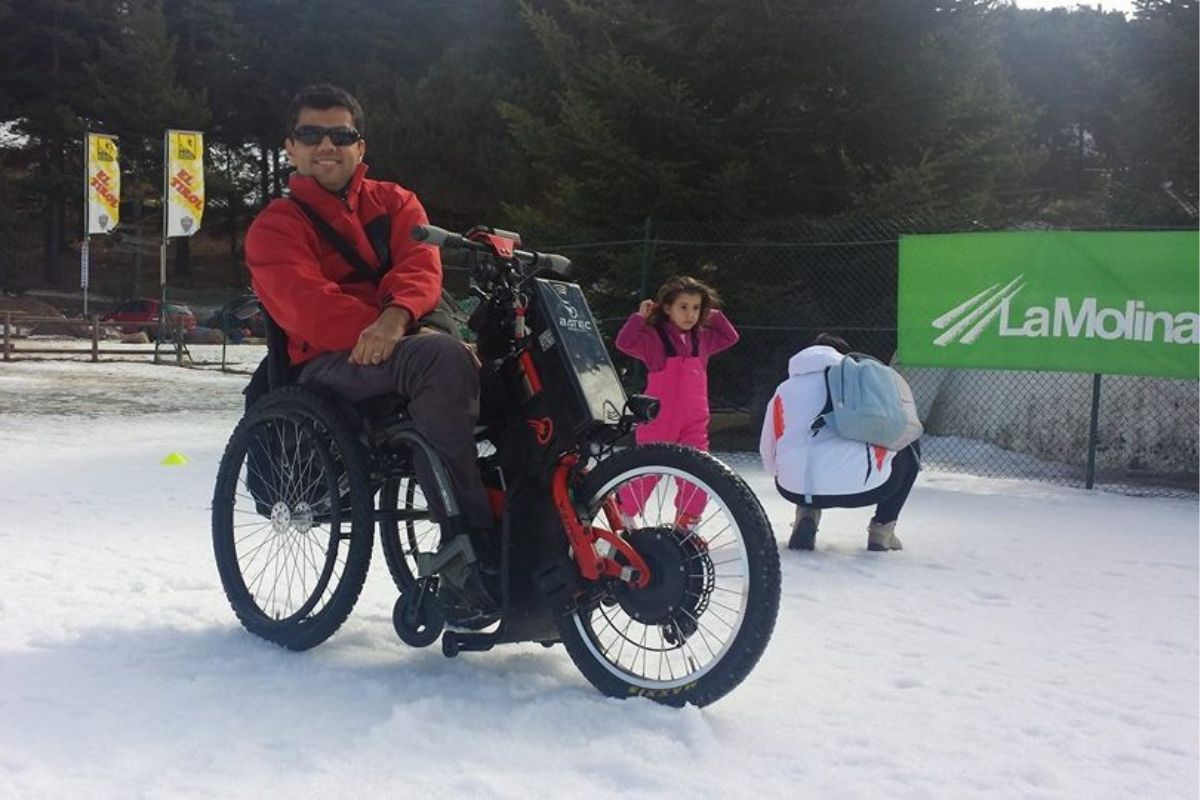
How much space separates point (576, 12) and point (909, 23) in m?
3.51

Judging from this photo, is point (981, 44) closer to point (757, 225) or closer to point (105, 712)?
point (757, 225)

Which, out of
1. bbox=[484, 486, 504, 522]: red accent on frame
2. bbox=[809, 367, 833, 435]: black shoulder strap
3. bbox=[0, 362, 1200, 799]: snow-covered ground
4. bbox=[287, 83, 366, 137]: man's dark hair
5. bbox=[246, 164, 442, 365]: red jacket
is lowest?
bbox=[0, 362, 1200, 799]: snow-covered ground

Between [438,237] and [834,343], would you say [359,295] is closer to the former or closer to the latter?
[438,237]

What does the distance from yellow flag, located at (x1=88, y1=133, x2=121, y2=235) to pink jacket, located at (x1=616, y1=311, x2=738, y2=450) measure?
22019 millimetres

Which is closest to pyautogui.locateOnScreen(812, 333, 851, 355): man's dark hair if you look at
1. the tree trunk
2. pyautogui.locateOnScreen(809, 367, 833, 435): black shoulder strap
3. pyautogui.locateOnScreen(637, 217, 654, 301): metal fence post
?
pyautogui.locateOnScreen(809, 367, 833, 435): black shoulder strap

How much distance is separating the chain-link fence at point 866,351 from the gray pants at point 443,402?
664 centimetres

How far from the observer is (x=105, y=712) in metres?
2.82

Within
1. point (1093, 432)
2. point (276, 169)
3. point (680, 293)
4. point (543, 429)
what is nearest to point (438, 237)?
point (543, 429)

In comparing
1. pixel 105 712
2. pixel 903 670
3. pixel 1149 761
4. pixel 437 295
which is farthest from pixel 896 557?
pixel 105 712

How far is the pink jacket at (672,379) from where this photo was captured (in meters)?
5.86

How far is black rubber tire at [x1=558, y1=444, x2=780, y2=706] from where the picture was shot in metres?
2.80

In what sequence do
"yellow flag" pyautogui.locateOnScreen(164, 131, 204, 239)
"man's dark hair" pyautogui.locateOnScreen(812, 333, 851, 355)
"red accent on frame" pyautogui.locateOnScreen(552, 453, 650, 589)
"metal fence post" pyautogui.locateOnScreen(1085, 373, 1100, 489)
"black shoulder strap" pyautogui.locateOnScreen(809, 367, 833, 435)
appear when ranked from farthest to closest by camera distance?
"yellow flag" pyautogui.locateOnScreen(164, 131, 204, 239) < "metal fence post" pyautogui.locateOnScreen(1085, 373, 1100, 489) < "man's dark hair" pyautogui.locateOnScreen(812, 333, 851, 355) < "black shoulder strap" pyautogui.locateOnScreen(809, 367, 833, 435) < "red accent on frame" pyautogui.locateOnScreen(552, 453, 650, 589)

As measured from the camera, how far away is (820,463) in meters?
5.35

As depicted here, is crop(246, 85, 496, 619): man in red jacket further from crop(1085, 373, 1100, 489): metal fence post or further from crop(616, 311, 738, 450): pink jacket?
crop(1085, 373, 1100, 489): metal fence post
